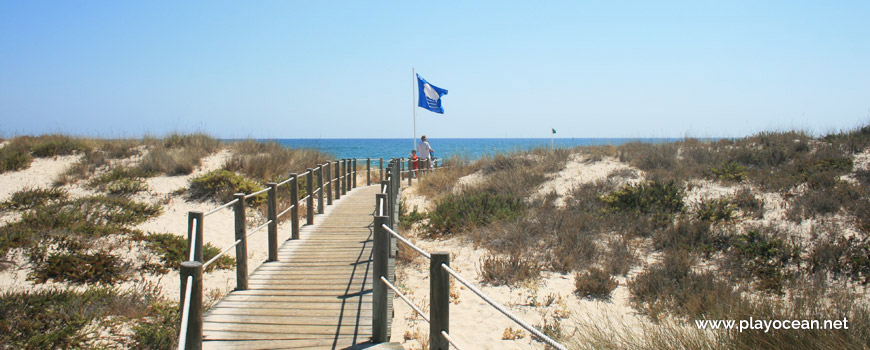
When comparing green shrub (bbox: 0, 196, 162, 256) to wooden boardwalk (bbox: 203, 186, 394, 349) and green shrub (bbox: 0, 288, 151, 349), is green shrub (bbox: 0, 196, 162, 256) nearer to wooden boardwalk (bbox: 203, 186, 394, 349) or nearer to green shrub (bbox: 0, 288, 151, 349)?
green shrub (bbox: 0, 288, 151, 349)

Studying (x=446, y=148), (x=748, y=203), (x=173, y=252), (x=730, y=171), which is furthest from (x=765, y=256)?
(x=446, y=148)

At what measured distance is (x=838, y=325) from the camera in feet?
13.9

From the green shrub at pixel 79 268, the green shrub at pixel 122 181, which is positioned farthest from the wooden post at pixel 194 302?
the green shrub at pixel 122 181

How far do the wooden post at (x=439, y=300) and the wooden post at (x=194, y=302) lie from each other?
1.76 meters

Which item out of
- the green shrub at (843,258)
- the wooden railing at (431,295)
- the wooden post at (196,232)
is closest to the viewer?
the wooden railing at (431,295)

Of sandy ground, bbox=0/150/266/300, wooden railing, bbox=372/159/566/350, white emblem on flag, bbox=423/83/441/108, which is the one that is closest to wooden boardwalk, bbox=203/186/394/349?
wooden railing, bbox=372/159/566/350

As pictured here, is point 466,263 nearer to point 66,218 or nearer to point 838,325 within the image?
point 838,325

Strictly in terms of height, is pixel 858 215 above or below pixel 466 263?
above

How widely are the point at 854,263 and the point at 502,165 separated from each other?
10.6 meters

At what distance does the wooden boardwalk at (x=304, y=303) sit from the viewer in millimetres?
4566

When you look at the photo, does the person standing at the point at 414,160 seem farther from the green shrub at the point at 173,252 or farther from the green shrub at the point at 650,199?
the green shrub at the point at 173,252

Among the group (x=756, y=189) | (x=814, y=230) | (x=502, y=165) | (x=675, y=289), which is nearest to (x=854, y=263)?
(x=814, y=230)

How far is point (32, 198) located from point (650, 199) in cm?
1475

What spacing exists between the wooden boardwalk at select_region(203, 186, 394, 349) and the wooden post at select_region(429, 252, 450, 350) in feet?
4.30
